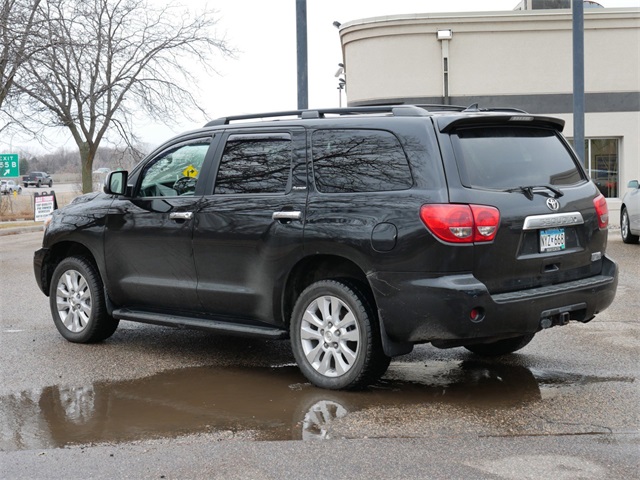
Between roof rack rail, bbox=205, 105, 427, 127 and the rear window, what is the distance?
1.23 ft

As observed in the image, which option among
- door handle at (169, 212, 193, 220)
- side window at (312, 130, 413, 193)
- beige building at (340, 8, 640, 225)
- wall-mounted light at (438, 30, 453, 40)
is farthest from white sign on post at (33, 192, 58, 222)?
side window at (312, 130, 413, 193)

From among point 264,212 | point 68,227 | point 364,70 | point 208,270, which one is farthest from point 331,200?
point 364,70

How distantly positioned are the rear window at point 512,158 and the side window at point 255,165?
1.35 meters

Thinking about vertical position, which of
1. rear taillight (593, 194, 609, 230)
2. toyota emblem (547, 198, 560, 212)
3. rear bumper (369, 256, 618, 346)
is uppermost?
toyota emblem (547, 198, 560, 212)

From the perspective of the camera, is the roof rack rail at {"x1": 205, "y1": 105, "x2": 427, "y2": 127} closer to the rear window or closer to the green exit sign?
the rear window

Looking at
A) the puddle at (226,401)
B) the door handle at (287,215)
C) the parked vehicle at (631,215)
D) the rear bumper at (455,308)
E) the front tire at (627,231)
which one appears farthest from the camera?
the front tire at (627,231)

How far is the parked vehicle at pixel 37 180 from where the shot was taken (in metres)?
97.1

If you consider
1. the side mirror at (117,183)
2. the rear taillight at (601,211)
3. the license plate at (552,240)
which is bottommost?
the license plate at (552,240)

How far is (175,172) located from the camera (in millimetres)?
7562

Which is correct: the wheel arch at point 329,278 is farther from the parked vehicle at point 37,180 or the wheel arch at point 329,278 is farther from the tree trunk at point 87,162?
the parked vehicle at point 37,180

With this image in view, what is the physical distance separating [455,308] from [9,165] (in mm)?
31694

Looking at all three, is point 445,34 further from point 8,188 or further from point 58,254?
point 8,188

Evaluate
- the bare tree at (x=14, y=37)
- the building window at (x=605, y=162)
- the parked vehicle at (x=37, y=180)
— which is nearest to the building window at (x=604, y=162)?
the building window at (x=605, y=162)

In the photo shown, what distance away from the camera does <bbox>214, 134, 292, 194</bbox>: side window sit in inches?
265
